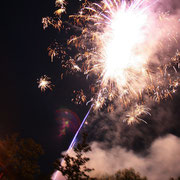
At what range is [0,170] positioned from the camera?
10.7 m

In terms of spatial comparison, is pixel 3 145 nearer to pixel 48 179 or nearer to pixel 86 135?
pixel 48 179

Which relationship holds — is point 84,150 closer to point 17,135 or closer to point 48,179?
point 48,179

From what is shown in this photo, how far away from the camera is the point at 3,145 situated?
489 inches

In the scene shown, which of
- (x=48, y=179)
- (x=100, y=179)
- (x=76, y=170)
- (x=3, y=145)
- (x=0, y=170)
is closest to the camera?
(x=0, y=170)

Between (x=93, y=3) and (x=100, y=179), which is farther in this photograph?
(x=100, y=179)

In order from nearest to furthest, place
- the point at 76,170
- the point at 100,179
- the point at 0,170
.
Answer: the point at 0,170
the point at 76,170
the point at 100,179

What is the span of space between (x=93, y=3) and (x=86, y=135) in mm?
12365

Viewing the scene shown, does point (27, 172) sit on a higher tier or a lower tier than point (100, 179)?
lower

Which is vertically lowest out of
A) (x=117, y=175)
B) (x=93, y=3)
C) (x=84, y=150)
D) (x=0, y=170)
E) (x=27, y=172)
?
(x=0, y=170)

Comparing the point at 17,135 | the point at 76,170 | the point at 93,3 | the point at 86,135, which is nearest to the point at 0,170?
the point at 17,135

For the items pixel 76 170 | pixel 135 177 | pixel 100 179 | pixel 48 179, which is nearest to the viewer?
pixel 48 179

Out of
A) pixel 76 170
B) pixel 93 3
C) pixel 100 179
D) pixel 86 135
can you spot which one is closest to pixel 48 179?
pixel 76 170

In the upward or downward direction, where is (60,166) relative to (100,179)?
downward

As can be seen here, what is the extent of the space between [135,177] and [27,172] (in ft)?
86.7
